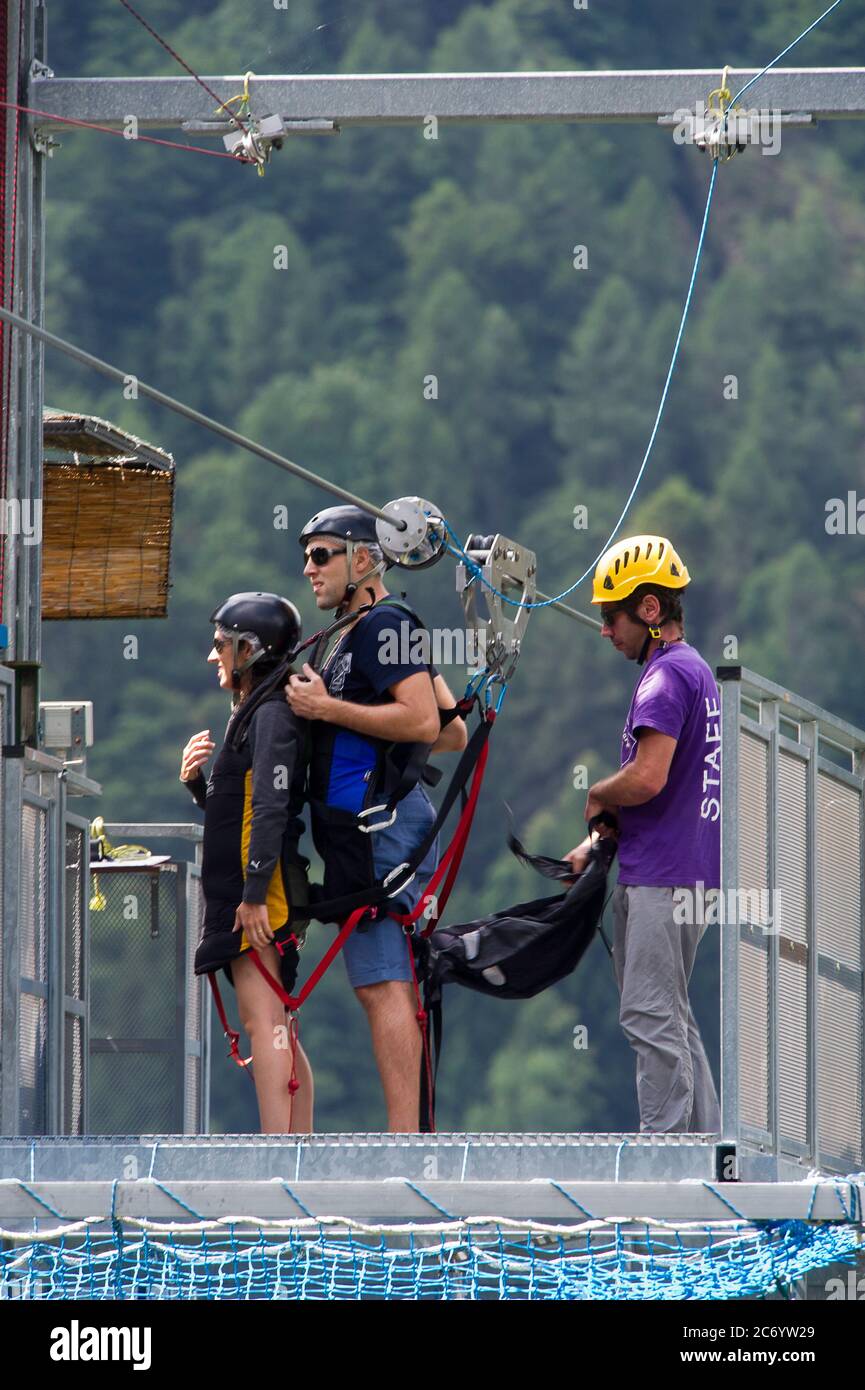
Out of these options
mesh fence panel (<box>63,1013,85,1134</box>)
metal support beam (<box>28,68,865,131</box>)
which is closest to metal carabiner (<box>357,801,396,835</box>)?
mesh fence panel (<box>63,1013,85,1134</box>)

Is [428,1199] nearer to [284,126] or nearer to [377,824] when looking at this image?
[377,824]

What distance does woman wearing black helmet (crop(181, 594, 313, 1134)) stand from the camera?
832 cm

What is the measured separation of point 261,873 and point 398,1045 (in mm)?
604

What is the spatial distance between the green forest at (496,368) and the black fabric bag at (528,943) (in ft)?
142

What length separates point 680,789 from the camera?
819cm

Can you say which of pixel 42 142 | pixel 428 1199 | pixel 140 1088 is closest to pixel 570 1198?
pixel 428 1199

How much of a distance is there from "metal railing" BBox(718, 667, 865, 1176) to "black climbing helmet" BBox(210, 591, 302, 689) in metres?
1.35

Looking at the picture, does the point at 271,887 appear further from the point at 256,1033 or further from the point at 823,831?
the point at 823,831

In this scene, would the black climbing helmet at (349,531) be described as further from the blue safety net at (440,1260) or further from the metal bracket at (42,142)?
the metal bracket at (42,142)

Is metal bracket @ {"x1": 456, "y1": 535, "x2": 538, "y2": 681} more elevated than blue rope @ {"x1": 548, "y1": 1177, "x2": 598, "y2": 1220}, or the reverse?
metal bracket @ {"x1": 456, "y1": 535, "x2": 538, "y2": 681}

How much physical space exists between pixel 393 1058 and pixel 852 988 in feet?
4.34

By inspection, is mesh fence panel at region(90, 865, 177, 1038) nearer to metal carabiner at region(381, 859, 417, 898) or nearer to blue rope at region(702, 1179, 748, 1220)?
metal carabiner at region(381, 859, 417, 898)

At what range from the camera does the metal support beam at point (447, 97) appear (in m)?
10.4

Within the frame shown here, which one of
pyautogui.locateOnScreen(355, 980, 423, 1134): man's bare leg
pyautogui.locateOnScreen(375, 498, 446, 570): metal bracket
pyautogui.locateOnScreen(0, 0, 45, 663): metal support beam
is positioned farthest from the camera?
pyautogui.locateOnScreen(0, 0, 45, 663): metal support beam
